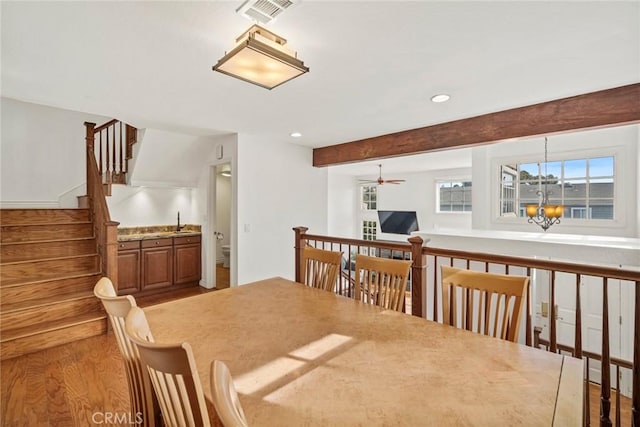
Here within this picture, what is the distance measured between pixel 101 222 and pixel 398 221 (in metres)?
6.50

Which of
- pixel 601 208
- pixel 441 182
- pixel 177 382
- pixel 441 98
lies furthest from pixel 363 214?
pixel 177 382

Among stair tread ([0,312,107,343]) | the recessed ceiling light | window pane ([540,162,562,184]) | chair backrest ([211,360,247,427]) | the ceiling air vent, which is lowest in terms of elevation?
stair tread ([0,312,107,343])

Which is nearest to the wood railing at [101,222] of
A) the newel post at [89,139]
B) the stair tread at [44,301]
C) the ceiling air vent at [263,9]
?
the newel post at [89,139]

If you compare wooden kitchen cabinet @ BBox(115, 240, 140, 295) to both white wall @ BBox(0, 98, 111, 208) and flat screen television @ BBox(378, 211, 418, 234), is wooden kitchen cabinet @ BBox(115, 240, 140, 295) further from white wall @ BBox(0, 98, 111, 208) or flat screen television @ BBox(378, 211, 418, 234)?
flat screen television @ BBox(378, 211, 418, 234)

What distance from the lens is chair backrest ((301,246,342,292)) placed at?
2.22m

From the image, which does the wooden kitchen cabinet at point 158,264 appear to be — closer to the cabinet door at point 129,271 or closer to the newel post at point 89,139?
the cabinet door at point 129,271

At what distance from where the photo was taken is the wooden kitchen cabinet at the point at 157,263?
4559 millimetres

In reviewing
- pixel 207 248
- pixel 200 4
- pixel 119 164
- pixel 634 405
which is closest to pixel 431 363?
pixel 634 405

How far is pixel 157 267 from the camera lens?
468 centimetres

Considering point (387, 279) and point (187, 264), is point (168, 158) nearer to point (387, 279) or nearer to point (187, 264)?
point (187, 264)

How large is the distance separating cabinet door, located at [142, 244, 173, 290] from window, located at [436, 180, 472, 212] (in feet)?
20.1

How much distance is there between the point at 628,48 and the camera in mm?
1860

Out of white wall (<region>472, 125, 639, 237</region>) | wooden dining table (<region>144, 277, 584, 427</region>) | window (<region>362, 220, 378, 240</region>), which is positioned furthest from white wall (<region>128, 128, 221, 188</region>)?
window (<region>362, 220, 378, 240</region>)

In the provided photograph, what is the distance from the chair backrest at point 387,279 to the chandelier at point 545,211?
2.96 meters
